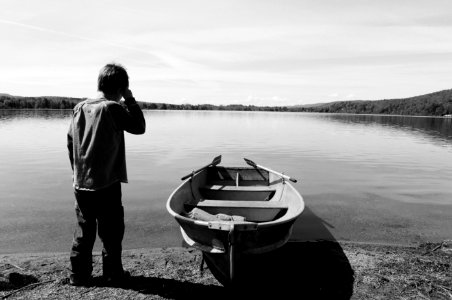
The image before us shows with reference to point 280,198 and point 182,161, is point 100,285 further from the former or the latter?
point 182,161

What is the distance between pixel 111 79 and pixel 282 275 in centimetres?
411

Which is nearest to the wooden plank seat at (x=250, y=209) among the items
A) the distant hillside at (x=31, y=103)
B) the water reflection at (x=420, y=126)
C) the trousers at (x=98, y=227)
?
the trousers at (x=98, y=227)

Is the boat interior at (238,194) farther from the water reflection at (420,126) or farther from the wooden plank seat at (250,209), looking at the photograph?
the water reflection at (420,126)

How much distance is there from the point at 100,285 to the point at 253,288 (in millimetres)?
2315

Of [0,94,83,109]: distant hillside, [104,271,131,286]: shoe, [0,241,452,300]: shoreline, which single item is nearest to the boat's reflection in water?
[0,241,452,300]: shoreline

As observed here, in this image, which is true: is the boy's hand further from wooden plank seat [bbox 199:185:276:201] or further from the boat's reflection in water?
wooden plank seat [bbox 199:185:276:201]

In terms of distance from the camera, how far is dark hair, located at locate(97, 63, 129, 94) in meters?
4.27

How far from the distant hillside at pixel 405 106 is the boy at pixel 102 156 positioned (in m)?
155

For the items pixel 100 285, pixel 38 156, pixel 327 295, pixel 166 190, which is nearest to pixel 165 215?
pixel 166 190

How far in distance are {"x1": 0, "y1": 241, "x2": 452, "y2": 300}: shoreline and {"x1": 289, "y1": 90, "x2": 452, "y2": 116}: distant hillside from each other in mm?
150780

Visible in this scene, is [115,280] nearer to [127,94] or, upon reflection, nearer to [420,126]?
[127,94]

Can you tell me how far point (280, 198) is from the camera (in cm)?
812

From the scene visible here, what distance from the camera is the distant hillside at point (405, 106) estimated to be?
13375 centimetres

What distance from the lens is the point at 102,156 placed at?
13.9 ft
